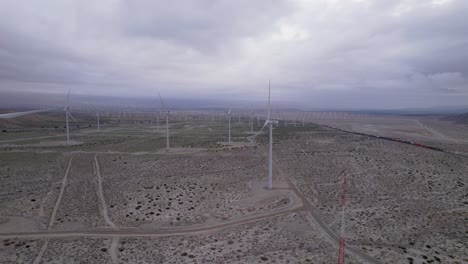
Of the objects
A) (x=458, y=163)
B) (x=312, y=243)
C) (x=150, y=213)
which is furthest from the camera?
(x=458, y=163)

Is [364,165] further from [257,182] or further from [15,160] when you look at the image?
[15,160]

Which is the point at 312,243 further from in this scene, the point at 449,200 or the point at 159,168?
the point at 159,168

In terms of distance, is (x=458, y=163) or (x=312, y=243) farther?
(x=458, y=163)

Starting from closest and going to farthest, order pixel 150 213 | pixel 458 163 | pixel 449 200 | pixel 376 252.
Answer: pixel 376 252 → pixel 150 213 → pixel 449 200 → pixel 458 163

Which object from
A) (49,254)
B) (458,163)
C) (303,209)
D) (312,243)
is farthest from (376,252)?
(458,163)

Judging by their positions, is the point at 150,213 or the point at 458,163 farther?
the point at 458,163

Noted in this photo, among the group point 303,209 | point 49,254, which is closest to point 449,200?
point 303,209
